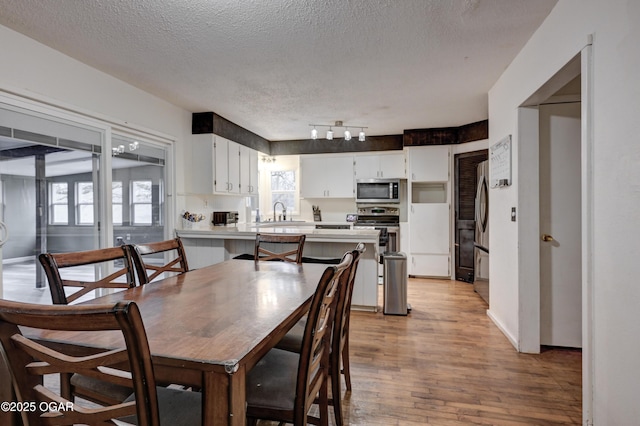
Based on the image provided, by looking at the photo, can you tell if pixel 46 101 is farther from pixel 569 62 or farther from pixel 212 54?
pixel 569 62

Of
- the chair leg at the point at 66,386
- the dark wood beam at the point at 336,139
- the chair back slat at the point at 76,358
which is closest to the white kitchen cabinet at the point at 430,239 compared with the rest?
the dark wood beam at the point at 336,139

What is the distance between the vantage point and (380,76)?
3082mm

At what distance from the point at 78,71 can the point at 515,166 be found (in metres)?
3.69

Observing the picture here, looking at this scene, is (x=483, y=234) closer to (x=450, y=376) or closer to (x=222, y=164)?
(x=450, y=376)

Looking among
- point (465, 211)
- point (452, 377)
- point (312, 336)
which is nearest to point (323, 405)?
point (312, 336)

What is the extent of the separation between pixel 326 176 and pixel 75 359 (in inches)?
210

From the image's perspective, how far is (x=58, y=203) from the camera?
274 cm

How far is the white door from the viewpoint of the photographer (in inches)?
103

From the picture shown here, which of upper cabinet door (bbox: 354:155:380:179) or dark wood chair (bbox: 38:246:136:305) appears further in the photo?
upper cabinet door (bbox: 354:155:380:179)

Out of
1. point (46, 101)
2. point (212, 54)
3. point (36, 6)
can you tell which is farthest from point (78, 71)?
point (212, 54)

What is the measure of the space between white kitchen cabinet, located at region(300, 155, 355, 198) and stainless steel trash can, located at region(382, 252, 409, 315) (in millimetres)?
2509

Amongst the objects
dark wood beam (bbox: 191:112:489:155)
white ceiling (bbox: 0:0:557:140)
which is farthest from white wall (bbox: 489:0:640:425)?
dark wood beam (bbox: 191:112:489:155)

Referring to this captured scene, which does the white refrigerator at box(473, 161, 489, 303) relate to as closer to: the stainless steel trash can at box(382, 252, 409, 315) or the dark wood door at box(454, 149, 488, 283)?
the dark wood door at box(454, 149, 488, 283)

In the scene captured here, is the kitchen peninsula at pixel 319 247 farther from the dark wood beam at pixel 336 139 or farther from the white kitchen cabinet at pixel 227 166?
the dark wood beam at pixel 336 139
